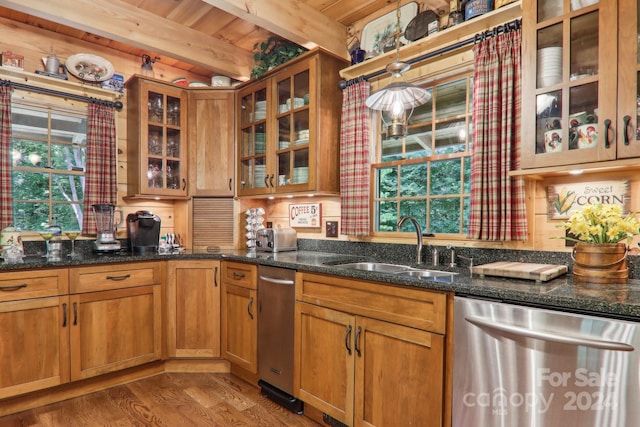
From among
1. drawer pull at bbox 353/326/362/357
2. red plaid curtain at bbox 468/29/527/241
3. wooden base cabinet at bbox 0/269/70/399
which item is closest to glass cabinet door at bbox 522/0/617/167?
red plaid curtain at bbox 468/29/527/241

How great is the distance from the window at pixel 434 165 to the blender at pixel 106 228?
202 centimetres

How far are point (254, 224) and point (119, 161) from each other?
127 cm

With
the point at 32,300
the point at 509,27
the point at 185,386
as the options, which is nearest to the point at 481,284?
the point at 509,27

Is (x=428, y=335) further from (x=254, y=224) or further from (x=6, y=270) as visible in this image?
(x=6, y=270)

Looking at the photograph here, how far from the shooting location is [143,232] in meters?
2.92

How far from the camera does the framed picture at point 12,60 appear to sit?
2625mm

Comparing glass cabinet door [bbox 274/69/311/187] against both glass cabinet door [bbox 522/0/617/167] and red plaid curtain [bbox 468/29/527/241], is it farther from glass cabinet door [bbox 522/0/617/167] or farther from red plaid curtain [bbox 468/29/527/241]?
glass cabinet door [bbox 522/0/617/167]

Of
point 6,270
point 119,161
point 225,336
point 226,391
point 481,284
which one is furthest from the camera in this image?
point 119,161

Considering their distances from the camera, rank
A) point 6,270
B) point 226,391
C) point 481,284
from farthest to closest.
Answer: point 226,391, point 6,270, point 481,284

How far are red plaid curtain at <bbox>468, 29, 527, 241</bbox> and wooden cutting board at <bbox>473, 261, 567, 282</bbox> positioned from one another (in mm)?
212

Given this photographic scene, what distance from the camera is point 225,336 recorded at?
9.00 ft

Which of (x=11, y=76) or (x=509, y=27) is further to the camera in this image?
(x=11, y=76)

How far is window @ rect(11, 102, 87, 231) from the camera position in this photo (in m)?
2.76

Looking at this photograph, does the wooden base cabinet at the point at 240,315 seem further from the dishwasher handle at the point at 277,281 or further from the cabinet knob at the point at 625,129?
the cabinet knob at the point at 625,129
